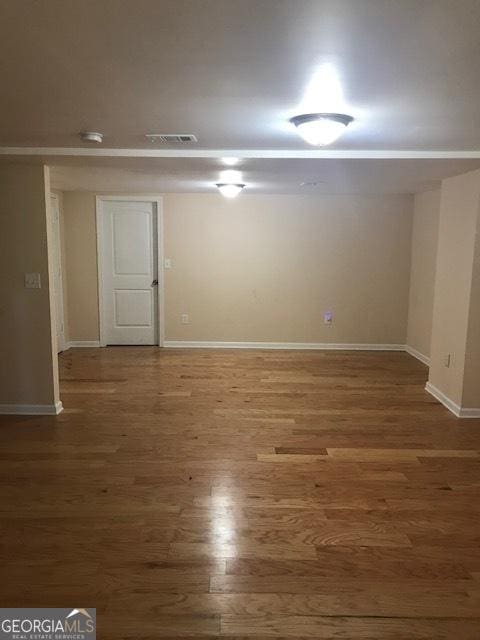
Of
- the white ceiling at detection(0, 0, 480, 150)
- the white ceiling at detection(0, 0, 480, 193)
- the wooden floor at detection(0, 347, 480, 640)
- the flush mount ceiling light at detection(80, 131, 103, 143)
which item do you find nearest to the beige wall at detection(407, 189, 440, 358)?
the wooden floor at detection(0, 347, 480, 640)

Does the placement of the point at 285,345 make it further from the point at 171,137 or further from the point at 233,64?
the point at 233,64

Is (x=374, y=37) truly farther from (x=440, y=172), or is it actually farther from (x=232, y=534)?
(x=440, y=172)

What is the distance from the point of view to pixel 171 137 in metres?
2.99

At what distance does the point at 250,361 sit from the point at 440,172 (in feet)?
10.4

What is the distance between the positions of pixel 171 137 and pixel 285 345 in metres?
4.30

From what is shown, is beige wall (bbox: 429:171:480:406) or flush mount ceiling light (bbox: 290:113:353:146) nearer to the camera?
flush mount ceiling light (bbox: 290:113:353:146)

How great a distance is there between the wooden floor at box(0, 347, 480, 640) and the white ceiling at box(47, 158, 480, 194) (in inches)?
84.0

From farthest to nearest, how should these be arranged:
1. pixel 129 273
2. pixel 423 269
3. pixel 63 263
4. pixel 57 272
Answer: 1. pixel 129 273
2. pixel 63 263
3. pixel 57 272
4. pixel 423 269

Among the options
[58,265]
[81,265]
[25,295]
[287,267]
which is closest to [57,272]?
[58,265]

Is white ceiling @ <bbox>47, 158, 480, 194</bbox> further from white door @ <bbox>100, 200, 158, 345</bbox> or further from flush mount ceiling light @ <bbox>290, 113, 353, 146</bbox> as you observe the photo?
flush mount ceiling light @ <bbox>290, 113, 353, 146</bbox>

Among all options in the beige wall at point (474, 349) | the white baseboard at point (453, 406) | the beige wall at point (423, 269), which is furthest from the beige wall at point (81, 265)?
the beige wall at point (474, 349)

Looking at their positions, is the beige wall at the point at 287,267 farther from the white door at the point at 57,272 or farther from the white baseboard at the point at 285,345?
the white door at the point at 57,272

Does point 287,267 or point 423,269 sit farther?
point 287,267

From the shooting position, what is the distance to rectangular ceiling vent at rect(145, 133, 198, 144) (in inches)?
115
